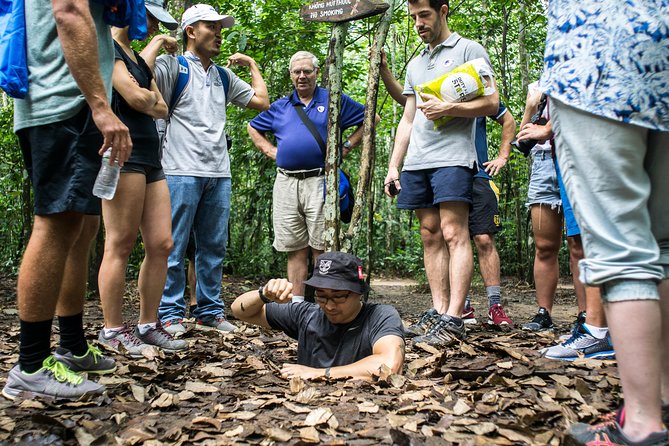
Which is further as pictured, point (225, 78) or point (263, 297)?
point (225, 78)

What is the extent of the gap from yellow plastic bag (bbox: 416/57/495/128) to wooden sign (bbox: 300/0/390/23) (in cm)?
71

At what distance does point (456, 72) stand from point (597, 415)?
286 cm

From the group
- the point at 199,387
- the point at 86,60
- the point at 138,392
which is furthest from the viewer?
the point at 199,387

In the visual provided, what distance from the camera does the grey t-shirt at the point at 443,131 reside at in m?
4.71

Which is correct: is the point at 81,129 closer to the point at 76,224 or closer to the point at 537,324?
the point at 76,224

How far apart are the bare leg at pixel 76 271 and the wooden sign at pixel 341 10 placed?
8.62 ft

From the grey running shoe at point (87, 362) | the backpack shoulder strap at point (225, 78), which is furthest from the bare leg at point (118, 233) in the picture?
the backpack shoulder strap at point (225, 78)

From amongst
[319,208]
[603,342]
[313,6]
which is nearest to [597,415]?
[603,342]

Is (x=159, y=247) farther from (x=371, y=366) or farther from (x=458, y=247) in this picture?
(x=458, y=247)

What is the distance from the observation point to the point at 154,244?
4156 millimetres

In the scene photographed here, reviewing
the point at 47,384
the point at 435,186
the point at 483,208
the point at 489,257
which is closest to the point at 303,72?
the point at 435,186

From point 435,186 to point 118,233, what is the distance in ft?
7.41

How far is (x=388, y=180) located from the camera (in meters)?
5.18

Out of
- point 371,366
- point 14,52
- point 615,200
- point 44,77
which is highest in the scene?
point 14,52
